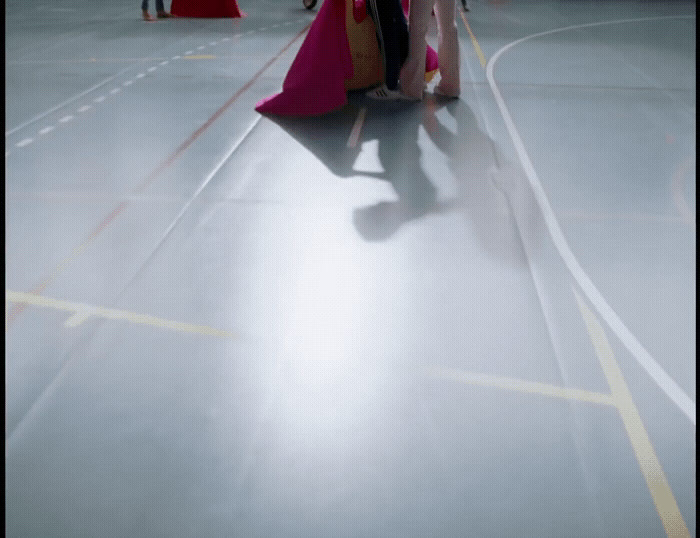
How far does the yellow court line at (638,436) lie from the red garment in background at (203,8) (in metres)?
11.0

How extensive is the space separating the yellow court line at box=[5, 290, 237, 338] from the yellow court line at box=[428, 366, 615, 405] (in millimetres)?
1050

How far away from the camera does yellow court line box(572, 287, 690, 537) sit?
2.47 m

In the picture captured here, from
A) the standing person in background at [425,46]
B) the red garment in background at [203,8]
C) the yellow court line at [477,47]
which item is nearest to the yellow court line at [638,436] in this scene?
the standing person in background at [425,46]

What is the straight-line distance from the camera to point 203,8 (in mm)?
12859

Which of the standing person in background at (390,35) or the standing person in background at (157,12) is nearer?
the standing person in background at (390,35)

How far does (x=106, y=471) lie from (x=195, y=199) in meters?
2.62

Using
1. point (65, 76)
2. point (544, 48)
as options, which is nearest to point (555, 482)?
point (65, 76)

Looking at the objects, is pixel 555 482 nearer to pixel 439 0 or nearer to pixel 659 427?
pixel 659 427

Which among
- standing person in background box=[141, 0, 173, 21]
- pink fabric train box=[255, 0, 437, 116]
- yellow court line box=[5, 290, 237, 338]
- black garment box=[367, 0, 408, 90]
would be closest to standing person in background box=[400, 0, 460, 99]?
black garment box=[367, 0, 408, 90]

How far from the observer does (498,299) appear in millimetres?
3795

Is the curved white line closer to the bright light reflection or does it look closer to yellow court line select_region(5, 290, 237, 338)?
the bright light reflection

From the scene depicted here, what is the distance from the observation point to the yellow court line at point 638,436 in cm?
247

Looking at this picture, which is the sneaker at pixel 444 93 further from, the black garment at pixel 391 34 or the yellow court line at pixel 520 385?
the yellow court line at pixel 520 385

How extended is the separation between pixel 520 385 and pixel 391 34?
4.94 meters
